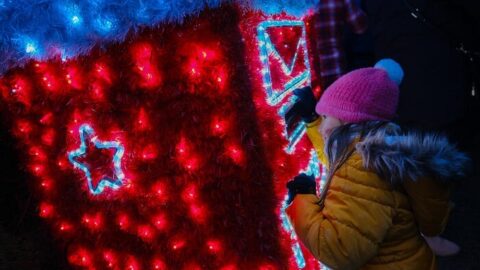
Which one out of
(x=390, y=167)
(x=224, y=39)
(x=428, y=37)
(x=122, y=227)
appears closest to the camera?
(x=390, y=167)

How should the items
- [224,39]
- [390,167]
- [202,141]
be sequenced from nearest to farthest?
1. [390,167]
2. [224,39]
3. [202,141]

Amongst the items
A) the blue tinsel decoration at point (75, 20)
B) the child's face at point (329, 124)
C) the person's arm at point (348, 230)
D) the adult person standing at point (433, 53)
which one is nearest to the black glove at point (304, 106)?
the child's face at point (329, 124)

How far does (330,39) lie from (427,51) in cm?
66

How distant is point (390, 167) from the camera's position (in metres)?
1.51

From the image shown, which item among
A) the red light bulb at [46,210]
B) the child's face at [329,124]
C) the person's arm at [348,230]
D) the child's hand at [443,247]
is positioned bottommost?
the child's hand at [443,247]

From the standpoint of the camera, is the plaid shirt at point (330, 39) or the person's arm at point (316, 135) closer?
the person's arm at point (316, 135)

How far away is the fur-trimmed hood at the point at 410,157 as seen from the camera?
1512mm

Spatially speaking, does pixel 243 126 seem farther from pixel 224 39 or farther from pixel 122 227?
pixel 122 227

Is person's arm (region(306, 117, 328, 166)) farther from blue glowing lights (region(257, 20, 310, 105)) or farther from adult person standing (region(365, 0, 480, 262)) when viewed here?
adult person standing (region(365, 0, 480, 262))

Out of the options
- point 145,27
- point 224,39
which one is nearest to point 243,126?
point 224,39

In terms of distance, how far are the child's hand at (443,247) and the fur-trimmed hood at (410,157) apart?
1593 mm

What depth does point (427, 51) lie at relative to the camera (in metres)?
2.59

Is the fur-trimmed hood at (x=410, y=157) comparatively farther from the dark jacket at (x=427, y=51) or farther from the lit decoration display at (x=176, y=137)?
the dark jacket at (x=427, y=51)

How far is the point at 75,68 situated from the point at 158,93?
1.55ft
